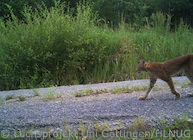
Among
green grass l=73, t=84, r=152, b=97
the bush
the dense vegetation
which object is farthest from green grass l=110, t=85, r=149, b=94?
the bush

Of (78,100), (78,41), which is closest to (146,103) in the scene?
(78,100)

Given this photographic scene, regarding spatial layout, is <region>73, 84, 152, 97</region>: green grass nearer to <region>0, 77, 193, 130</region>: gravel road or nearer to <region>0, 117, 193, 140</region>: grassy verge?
<region>0, 77, 193, 130</region>: gravel road

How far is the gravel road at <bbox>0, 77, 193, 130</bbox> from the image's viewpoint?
390 centimetres

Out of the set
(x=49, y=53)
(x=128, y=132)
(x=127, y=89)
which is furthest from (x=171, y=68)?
(x=49, y=53)

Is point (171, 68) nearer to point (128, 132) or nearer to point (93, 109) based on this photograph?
point (93, 109)

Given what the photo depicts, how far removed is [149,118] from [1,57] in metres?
6.52

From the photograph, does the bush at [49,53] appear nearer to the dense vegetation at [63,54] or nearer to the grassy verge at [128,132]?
the dense vegetation at [63,54]

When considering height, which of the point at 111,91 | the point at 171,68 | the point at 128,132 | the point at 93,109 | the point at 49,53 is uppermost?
the point at 171,68

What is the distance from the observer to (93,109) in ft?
14.7

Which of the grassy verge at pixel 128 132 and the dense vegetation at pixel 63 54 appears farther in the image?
the dense vegetation at pixel 63 54

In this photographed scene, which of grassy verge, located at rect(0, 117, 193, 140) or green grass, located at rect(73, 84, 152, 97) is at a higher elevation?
grassy verge, located at rect(0, 117, 193, 140)

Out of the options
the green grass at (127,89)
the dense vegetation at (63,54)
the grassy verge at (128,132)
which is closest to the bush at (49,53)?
the dense vegetation at (63,54)

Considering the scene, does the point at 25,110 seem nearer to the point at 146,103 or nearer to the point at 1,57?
the point at 146,103

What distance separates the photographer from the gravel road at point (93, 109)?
12.8 ft
